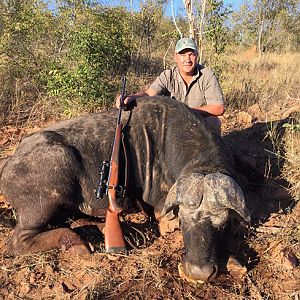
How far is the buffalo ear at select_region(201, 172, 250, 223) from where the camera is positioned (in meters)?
2.88

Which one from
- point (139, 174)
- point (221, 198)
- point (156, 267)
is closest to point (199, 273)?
point (156, 267)

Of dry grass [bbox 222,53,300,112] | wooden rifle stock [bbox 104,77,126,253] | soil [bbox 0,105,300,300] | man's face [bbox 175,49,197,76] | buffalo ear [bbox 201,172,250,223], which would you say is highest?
man's face [bbox 175,49,197,76]

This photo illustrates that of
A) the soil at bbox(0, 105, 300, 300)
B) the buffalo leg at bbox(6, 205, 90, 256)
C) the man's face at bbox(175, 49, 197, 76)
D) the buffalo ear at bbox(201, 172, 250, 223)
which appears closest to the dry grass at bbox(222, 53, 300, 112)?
the man's face at bbox(175, 49, 197, 76)

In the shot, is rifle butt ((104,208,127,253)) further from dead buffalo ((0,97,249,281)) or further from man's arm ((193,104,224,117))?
man's arm ((193,104,224,117))

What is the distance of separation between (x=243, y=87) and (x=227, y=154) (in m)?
4.83

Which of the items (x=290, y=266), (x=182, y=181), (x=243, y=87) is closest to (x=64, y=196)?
(x=182, y=181)

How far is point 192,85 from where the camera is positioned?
5070 mm

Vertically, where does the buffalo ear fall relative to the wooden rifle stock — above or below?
above

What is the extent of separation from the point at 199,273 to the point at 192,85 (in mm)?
2863

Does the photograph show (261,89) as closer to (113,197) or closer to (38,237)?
(113,197)

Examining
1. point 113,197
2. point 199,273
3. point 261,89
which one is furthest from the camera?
point 261,89

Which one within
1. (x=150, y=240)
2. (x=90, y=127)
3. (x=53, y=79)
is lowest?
(x=150, y=240)

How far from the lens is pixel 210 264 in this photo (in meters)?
2.89

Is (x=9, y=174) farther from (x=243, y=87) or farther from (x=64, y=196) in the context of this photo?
(x=243, y=87)
